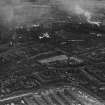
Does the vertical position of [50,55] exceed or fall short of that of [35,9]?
it exceeds it

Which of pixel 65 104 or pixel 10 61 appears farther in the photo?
pixel 10 61

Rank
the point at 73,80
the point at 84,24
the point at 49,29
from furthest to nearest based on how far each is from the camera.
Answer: the point at 84,24
the point at 49,29
the point at 73,80

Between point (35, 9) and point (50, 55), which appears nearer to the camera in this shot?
point (50, 55)

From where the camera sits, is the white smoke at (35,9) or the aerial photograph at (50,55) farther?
the white smoke at (35,9)

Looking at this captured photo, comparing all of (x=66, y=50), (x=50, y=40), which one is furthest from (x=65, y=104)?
(x=50, y=40)

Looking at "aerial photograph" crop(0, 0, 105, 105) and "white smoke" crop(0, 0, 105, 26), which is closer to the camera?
"aerial photograph" crop(0, 0, 105, 105)

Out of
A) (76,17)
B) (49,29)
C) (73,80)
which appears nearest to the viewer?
(73,80)

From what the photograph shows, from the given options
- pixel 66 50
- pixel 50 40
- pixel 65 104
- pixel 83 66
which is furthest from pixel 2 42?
pixel 65 104

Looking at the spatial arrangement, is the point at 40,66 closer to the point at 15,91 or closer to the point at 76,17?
the point at 15,91
